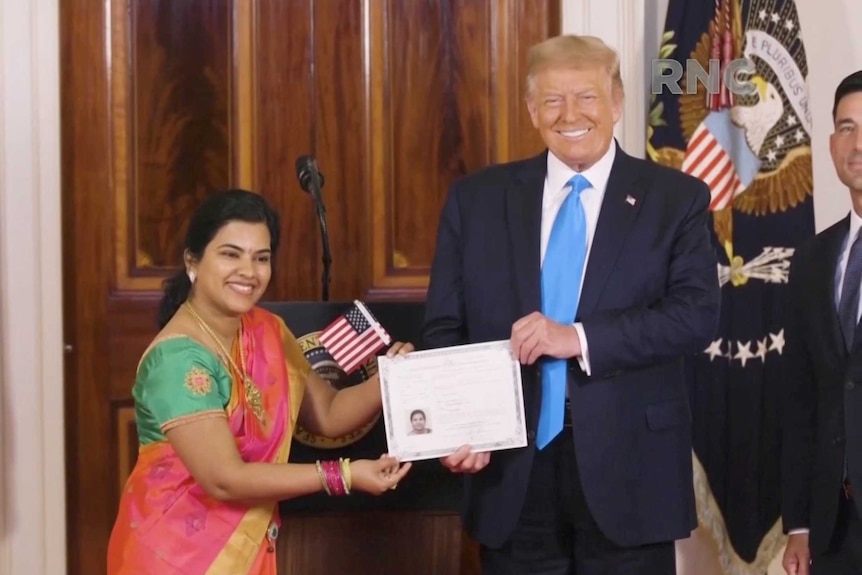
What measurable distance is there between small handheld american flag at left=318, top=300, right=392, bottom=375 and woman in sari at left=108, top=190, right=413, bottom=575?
7cm

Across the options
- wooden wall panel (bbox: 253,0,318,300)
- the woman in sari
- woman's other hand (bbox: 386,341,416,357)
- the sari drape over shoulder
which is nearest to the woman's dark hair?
the woman in sari

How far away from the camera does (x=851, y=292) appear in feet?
5.86

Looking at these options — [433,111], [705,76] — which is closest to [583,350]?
[705,76]

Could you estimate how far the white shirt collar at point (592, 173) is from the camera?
1.83 meters

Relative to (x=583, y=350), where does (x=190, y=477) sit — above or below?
below

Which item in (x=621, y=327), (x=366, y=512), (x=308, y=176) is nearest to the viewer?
(x=621, y=327)

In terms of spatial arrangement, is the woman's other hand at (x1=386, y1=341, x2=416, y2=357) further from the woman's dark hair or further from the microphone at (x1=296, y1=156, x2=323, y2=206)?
the microphone at (x1=296, y1=156, x2=323, y2=206)

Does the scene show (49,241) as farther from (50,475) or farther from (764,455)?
(764,455)

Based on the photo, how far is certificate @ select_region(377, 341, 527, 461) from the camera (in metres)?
1.73

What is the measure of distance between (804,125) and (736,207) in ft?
0.86

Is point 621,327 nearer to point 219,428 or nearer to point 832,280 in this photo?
point 832,280

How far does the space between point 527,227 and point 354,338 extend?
40 cm

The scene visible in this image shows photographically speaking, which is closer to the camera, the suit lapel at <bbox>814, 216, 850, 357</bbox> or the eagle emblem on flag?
the suit lapel at <bbox>814, 216, 850, 357</bbox>

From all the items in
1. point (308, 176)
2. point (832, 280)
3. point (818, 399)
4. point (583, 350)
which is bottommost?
point (818, 399)
